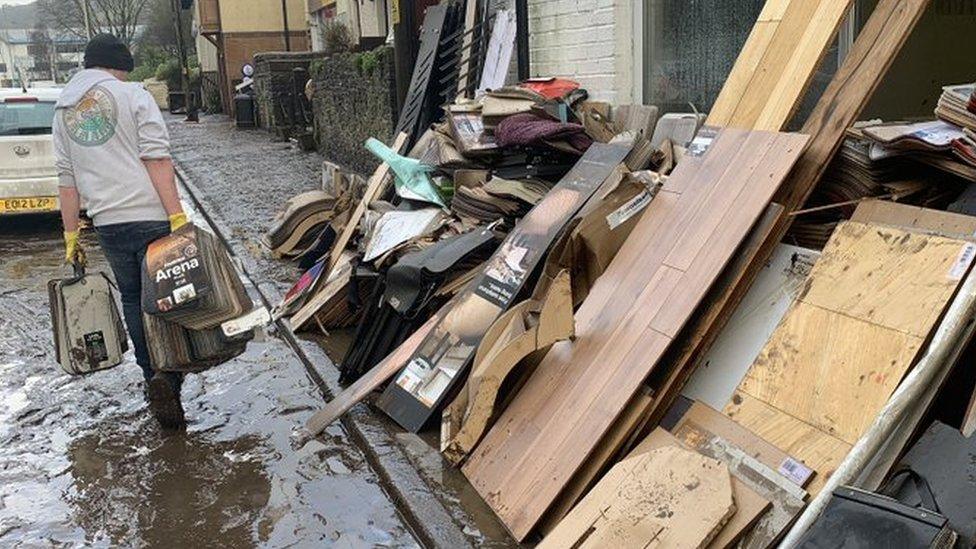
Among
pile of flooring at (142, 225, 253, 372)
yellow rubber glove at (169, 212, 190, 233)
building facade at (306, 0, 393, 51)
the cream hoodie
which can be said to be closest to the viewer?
pile of flooring at (142, 225, 253, 372)

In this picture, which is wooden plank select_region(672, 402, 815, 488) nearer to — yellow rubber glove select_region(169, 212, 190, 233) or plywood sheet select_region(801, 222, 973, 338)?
plywood sheet select_region(801, 222, 973, 338)

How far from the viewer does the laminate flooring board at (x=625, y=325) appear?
11.5 ft

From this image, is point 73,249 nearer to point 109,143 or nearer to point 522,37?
point 109,143

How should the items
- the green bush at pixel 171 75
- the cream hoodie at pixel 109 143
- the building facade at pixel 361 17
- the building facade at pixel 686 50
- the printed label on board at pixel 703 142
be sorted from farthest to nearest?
the green bush at pixel 171 75 → the building facade at pixel 361 17 → the building facade at pixel 686 50 → the cream hoodie at pixel 109 143 → the printed label on board at pixel 703 142

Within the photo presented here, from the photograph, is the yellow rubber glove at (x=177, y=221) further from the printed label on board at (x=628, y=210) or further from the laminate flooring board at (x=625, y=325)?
the printed label on board at (x=628, y=210)

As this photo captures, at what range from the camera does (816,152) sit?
12.5ft

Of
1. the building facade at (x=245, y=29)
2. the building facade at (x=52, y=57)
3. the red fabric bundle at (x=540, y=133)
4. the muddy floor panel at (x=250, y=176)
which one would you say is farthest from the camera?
the building facade at (x=52, y=57)

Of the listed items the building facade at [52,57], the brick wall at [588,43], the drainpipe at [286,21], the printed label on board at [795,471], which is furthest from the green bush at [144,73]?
the printed label on board at [795,471]

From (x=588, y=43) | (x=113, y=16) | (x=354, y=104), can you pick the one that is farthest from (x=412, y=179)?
(x=113, y=16)

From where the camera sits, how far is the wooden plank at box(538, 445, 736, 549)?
2822 mm

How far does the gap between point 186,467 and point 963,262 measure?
11.7ft

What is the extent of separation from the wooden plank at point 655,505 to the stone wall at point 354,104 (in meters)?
8.68

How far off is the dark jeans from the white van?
20.9 ft

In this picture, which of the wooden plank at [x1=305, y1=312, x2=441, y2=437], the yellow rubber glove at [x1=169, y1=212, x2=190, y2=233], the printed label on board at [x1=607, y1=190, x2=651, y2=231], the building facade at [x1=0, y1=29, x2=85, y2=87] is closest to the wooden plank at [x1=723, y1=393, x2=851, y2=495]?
the printed label on board at [x1=607, y1=190, x2=651, y2=231]
